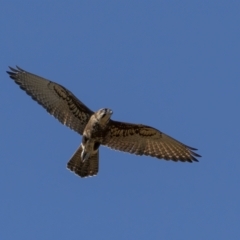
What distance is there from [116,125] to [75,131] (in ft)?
3.17

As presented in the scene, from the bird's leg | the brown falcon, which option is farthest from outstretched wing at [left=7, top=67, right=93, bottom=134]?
the bird's leg

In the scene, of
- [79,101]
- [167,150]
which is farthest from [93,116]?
[167,150]

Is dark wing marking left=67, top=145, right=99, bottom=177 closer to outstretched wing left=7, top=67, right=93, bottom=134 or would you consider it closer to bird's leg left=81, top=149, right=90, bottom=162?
bird's leg left=81, top=149, right=90, bottom=162

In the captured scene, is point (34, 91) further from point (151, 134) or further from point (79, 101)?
point (151, 134)

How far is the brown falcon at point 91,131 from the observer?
1908 centimetres

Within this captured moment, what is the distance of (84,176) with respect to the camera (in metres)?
19.7

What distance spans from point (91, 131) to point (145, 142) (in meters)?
1.44

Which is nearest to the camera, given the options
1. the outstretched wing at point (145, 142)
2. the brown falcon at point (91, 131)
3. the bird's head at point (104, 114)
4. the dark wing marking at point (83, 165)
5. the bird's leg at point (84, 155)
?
the bird's head at point (104, 114)

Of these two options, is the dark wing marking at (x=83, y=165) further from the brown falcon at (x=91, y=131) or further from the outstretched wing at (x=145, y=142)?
the outstretched wing at (x=145, y=142)

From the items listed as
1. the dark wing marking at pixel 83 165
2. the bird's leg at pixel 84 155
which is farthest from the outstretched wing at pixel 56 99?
the dark wing marking at pixel 83 165

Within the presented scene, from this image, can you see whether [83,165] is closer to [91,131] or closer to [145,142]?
[91,131]

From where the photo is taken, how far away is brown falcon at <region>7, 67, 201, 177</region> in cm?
1908

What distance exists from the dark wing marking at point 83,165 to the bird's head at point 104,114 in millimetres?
1036

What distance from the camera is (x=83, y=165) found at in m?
19.5
